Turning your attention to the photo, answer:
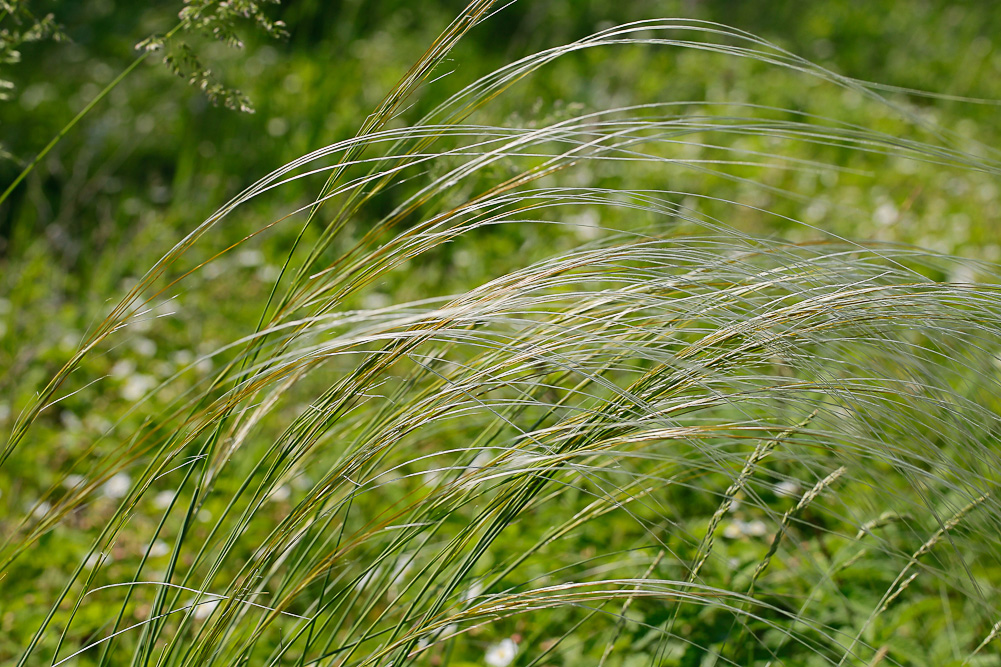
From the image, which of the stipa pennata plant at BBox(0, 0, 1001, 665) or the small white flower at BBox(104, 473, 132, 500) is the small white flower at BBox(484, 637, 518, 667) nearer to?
the stipa pennata plant at BBox(0, 0, 1001, 665)

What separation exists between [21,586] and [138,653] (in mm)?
835

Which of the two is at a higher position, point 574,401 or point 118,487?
point 574,401

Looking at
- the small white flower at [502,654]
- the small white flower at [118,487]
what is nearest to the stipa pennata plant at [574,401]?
the small white flower at [502,654]

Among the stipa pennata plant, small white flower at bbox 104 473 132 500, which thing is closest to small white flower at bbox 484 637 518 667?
the stipa pennata plant

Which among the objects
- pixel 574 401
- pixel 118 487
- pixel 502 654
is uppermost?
pixel 574 401

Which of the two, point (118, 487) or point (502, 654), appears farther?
point (118, 487)

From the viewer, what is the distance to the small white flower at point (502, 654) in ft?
4.21

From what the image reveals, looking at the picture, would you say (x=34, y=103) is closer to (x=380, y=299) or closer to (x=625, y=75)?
(x=380, y=299)

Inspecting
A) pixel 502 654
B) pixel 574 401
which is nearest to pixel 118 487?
pixel 502 654

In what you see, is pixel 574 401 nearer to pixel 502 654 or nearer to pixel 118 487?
pixel 502 654

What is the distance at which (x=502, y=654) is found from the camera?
1.30 m

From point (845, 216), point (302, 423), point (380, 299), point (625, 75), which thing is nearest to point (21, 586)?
point (302, 423)

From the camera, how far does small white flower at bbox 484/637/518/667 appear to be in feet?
4.21

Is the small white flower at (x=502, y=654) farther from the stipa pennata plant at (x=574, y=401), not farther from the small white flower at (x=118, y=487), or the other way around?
the small white flower at (x=118, y=487)
